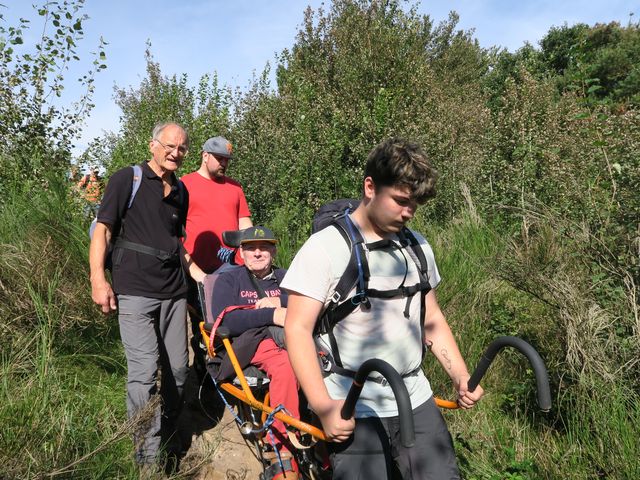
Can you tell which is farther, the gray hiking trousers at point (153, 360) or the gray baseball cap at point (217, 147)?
the gray baseball cap at point (217, 147)

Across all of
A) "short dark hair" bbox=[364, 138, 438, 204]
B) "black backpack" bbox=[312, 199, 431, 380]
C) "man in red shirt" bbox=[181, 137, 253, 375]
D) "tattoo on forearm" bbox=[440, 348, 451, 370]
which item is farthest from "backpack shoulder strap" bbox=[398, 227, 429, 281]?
"man in red shirt" bbox=[181, 137, 253, 375]

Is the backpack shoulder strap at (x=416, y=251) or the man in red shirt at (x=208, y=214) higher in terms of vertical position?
the man in red shirt at (x=208, y=214)

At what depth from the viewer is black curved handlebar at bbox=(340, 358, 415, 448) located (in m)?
1.43

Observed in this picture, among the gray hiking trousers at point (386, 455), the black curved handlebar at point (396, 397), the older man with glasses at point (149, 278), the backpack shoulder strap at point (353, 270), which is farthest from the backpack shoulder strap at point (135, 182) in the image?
the black curved handlebar at point (396, 397)

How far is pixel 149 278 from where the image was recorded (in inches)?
142

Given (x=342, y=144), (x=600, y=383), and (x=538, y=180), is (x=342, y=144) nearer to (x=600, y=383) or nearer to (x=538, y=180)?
(x=538, y=180)

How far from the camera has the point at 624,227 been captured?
3680 mm

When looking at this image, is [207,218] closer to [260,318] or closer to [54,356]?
[260,318]

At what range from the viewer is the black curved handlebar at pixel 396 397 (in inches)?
56.2

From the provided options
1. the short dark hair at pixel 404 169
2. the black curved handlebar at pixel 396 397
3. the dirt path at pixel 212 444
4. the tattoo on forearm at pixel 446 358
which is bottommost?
the dirt path at pixel 212 444

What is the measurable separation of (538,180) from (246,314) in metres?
4.67

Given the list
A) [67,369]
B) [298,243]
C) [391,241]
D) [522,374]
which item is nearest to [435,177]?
[391,241]

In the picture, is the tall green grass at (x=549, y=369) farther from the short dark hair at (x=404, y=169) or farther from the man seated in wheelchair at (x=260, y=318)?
the short dark hair at (x=404, y=169)

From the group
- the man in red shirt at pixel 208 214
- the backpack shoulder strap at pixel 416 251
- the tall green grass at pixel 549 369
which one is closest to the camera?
the backpack shoulder strap at pixel 416 251
